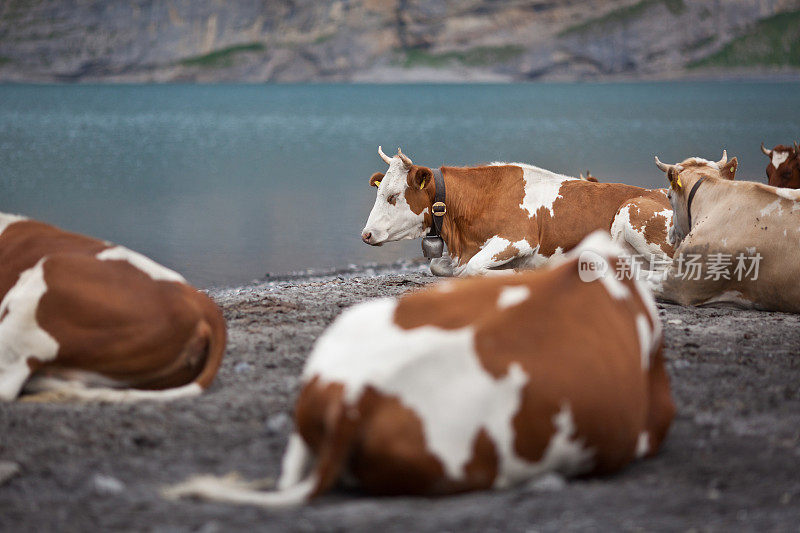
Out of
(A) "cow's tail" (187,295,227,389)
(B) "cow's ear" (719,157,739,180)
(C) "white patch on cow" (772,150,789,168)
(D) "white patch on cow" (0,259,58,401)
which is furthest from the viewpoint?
(C) "white patch on cow" (772,150,789,168)

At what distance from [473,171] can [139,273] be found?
676cm

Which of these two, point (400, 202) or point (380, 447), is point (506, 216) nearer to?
point (400, 202)

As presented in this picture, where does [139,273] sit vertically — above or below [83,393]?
above

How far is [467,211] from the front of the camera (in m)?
12.2

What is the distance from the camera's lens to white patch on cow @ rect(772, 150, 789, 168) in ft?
48.3

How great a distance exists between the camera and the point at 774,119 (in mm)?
82750

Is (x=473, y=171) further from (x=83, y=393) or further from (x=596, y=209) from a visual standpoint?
(x=83, y=393)

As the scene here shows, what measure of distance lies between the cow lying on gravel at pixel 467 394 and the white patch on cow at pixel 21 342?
1.97 meters

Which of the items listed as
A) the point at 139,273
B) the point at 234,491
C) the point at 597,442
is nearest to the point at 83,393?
the point at 139,273

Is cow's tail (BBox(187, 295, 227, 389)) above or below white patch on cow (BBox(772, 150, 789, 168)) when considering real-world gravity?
below

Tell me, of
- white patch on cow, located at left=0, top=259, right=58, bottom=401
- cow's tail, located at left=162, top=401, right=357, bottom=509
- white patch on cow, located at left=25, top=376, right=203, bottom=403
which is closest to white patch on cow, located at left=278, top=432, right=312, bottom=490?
cow's tail, located at left=162, top=401, right=357, bottom=509

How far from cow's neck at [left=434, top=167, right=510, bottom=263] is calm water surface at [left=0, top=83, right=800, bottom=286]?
7918mm

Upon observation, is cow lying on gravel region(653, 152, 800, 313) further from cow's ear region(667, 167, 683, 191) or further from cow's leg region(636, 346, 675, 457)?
cow's leg region(636, 346, 675, 457)

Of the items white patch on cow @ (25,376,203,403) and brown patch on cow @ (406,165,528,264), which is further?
brown patch on cow @ (406,165,528,264)
